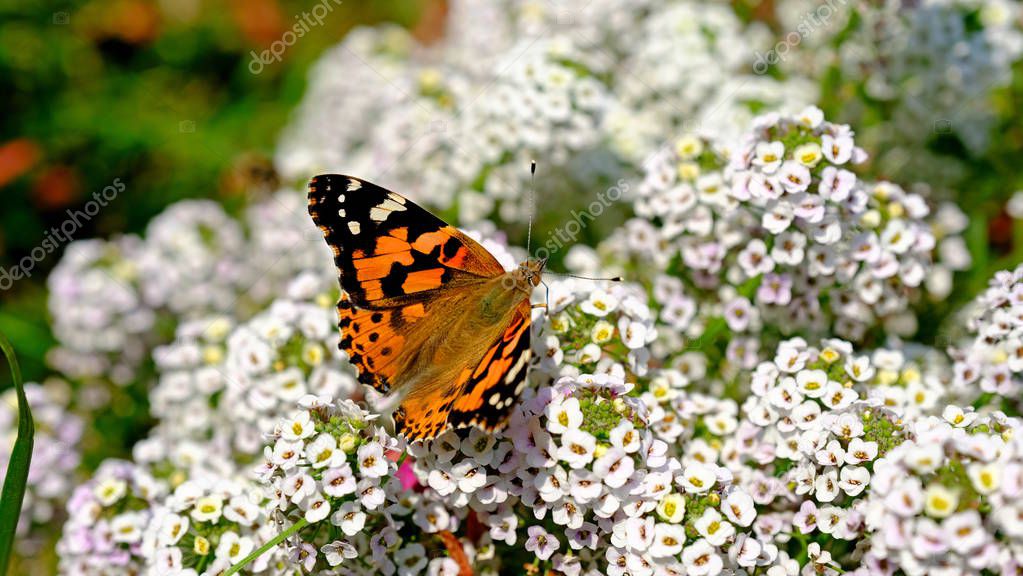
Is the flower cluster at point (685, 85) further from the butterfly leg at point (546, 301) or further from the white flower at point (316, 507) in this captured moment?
the white flower at point (316, 507)

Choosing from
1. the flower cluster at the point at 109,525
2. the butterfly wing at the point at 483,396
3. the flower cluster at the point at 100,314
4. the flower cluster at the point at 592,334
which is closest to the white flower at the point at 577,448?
the butterfly wing at the point at 483,396

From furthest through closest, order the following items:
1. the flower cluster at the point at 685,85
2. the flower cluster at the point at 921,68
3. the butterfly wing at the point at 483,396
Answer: the flower cluster at the point at 685,85
the flower cluster at the point at 921,68
the butterfly wing at the point at 483,396

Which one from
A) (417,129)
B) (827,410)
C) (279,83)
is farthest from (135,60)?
(827,410)

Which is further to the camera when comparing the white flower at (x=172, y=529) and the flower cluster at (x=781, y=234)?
the flower cluster at (x=781, y=234)

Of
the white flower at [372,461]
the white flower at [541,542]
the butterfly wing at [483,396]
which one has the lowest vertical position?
the white flower at [541,542]

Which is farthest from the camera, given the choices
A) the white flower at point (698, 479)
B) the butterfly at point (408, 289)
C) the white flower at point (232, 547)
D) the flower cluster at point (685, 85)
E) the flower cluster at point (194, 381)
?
the flower cluster at point (685, 85)

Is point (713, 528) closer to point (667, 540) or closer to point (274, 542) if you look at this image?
point (667, 540)

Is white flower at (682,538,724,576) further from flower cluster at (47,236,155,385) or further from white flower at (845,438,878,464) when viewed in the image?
flower cluster at (47,236,155,385)

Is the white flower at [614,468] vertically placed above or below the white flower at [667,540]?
above
